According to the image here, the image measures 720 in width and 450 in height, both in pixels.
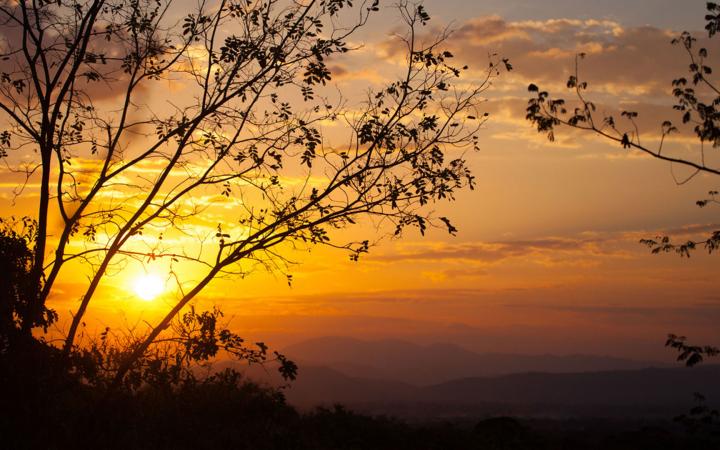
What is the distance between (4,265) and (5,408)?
5.18 meters

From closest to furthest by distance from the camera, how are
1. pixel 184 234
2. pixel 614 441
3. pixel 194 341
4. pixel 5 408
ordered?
pixel 5 408 → pixel 194 341 → pixel 184 234 → pixel 614 441

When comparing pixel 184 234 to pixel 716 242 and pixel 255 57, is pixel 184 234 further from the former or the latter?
pixel 716 242

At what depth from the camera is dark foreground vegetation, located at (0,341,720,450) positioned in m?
15.3

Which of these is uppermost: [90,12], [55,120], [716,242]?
[90,12]

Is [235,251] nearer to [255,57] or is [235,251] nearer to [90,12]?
[255,57]

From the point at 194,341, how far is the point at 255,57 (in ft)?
26.0

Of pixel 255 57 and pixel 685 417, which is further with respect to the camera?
pixel 255 57

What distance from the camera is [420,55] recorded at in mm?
19375

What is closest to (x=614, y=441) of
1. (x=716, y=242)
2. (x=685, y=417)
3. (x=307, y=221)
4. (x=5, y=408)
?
(x=685, y=417)

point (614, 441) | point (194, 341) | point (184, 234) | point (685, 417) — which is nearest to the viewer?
point (685, 417)

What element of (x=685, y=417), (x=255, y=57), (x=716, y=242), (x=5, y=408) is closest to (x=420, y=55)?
(x=255, y=57)

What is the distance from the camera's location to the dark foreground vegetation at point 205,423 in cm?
1529

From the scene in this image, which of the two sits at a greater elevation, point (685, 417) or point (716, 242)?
point (716, 242)

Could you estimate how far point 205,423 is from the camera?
21422mm
